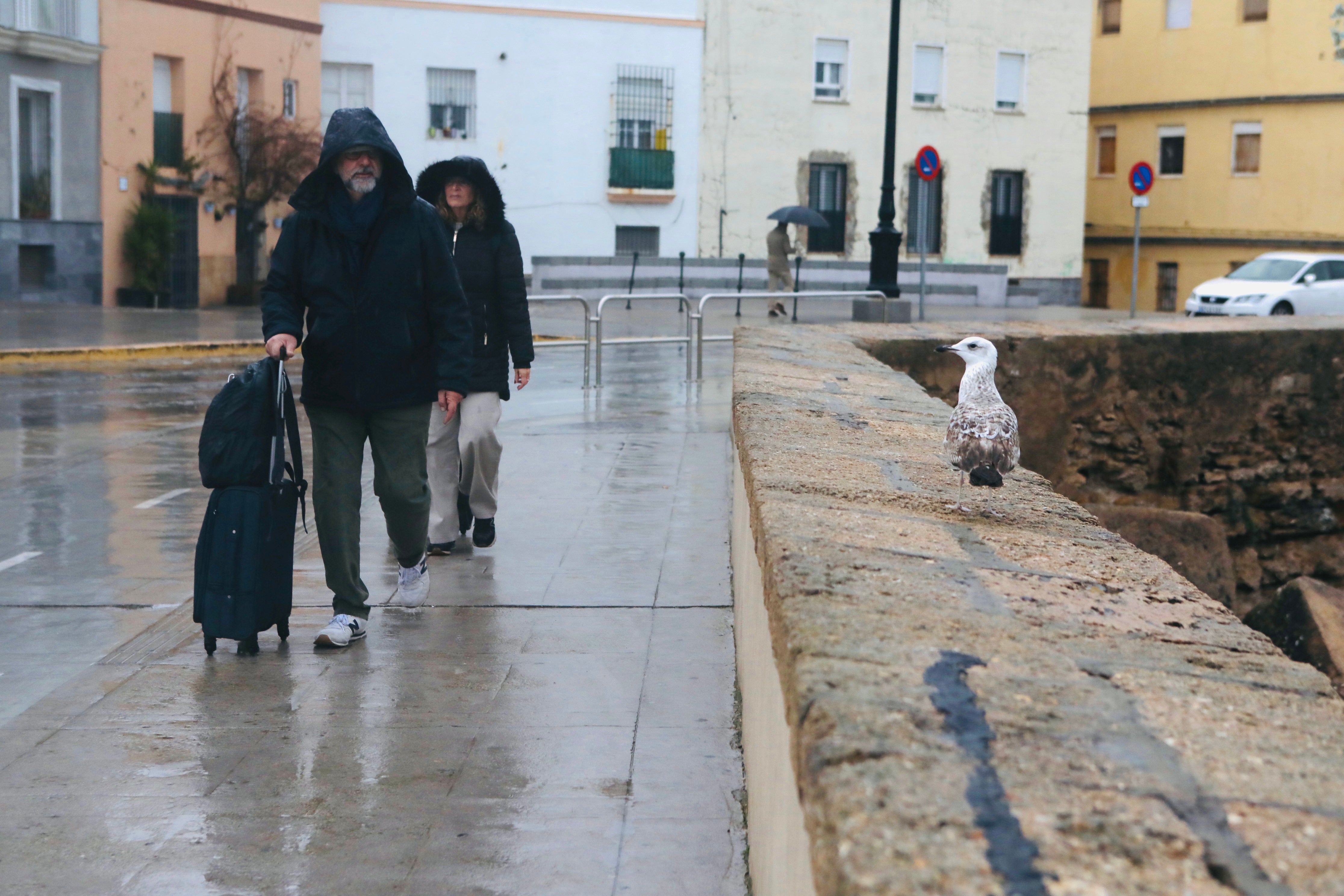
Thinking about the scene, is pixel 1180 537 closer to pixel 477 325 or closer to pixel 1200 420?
pixel 1200 420

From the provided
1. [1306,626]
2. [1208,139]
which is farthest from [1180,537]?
[1208,139]

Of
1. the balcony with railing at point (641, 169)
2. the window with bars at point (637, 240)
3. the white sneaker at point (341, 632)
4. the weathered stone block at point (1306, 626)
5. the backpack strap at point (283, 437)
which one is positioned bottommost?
the weathered stone block at point (1306, 626)

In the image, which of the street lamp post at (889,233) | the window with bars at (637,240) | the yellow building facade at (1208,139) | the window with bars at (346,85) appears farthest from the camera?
the yellow building facade at (1208,139)

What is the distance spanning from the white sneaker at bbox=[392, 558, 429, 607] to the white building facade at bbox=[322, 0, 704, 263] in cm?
2765

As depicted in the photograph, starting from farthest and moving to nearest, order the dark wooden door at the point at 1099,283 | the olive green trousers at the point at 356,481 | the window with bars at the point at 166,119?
the dark wooden door at the point at 1099,283 → the window with bars at the point at 166,119 → the olive green trousers at the point at 356,481

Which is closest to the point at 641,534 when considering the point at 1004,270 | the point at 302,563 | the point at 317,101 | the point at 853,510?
the point at 302,563

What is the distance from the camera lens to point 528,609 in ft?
18.6

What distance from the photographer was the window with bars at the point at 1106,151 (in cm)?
4200

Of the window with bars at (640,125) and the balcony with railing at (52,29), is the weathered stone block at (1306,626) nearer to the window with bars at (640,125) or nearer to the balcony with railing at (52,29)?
the balcony with railing at (52,29)

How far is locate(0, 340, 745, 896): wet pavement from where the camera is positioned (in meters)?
3.32

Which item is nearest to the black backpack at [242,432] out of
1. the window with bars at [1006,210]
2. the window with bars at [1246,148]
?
the window with bars at [1006,210]

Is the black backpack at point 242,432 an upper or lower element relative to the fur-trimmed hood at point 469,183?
lower

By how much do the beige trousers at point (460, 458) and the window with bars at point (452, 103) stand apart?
90.8 ft

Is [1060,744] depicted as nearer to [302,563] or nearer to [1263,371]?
[302,563]
